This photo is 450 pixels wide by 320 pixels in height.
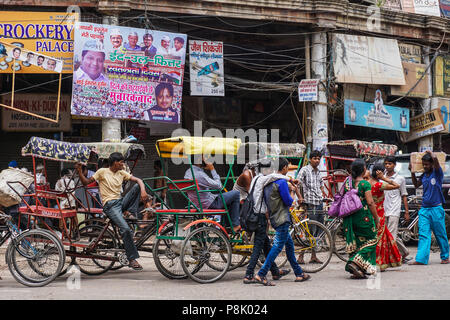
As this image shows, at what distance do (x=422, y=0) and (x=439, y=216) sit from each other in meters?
11.8

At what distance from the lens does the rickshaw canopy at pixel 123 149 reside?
8772 millimetres

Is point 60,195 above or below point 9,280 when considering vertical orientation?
above

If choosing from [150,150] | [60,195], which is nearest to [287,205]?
[60,195]

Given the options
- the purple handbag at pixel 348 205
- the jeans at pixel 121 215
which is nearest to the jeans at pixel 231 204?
the jeans at pixel 121 215

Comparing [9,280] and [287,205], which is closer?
[287,205]

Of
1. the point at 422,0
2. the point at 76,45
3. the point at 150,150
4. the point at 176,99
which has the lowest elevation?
the point at 150,150

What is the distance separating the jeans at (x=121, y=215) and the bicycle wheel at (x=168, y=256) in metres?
0.30

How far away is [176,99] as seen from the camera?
14.6 metres

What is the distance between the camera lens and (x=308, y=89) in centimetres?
1609

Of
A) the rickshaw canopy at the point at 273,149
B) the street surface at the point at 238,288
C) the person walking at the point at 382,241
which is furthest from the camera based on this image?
the rickshaw canopy at the point at 273,149

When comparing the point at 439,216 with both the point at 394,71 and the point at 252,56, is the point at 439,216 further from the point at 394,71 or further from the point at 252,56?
the point at 252,56

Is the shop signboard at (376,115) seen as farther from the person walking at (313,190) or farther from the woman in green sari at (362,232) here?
the woman in green sari at (362,232)

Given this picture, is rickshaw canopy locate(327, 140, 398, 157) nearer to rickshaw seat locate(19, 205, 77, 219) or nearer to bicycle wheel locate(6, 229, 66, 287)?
rickshaw seat locate(19, 205, 77, 219)
